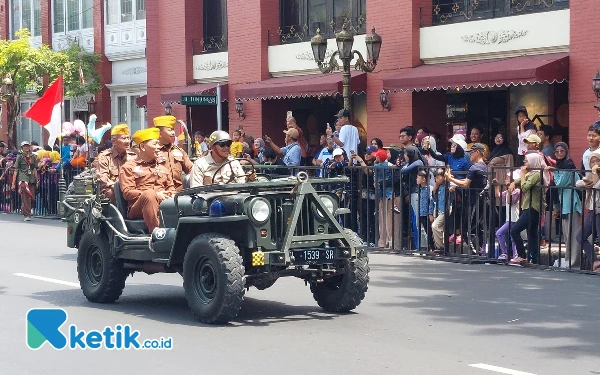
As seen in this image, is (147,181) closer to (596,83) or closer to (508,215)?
(508,215)

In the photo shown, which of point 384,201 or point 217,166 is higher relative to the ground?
point 217,166

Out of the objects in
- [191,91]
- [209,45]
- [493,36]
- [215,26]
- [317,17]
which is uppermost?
[215,26]

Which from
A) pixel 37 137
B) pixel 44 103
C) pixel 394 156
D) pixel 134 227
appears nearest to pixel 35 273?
pixel 134 227

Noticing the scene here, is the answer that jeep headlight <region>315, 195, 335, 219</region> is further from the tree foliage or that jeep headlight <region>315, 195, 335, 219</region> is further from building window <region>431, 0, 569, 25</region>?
the tree foliage

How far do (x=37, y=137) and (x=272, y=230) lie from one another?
30730 mm

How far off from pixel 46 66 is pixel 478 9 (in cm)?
1707

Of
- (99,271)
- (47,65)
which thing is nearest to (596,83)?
(99,271)

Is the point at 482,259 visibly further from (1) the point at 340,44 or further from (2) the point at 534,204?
(1) the point at 340,44

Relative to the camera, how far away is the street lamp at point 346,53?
64.3 ft

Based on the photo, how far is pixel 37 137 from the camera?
39.1 metres

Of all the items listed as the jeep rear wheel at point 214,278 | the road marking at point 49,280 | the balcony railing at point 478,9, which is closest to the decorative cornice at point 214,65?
the balcony railing at point 478,9

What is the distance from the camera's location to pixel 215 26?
1137 inches

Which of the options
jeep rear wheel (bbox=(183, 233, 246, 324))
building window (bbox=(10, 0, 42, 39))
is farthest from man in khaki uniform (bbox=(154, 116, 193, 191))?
building window (bbox=(10, 0, 42, 39))

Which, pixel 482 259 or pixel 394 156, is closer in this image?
pixel 482 259
